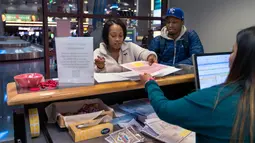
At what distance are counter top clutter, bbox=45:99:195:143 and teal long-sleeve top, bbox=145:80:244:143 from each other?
321 mm

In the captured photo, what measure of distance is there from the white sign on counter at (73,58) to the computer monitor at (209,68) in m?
0.65

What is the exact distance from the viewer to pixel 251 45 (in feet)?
2.53

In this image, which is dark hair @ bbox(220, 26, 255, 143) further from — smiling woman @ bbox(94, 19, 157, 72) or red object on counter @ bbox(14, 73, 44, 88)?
smiling woman @ bbox(94, 19, 157, 72)

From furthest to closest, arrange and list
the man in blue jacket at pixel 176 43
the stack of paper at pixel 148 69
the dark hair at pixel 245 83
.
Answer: the man in blue jacket at pixel 176 43, the stack of paper at pixel 148 69, the dark hair at pixel 245 83

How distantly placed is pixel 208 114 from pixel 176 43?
1.63 m

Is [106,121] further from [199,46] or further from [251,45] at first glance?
[199,46]

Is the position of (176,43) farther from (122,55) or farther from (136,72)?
(136,72)

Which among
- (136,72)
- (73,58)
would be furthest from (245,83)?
(73,58)

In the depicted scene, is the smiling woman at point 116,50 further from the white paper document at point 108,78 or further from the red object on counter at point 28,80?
the red object on counter at point 28,80

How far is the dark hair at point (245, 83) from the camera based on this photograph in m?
0.75

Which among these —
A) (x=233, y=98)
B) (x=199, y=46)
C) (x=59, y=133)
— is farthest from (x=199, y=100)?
(x=199, y=46)

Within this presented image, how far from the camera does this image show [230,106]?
2.56ft

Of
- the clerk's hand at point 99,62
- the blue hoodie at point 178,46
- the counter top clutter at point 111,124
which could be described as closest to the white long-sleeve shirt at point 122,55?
the clerk's hand at point 99,62

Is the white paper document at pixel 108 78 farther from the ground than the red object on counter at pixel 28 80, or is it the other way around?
the red object on counter at pixel 28 80
